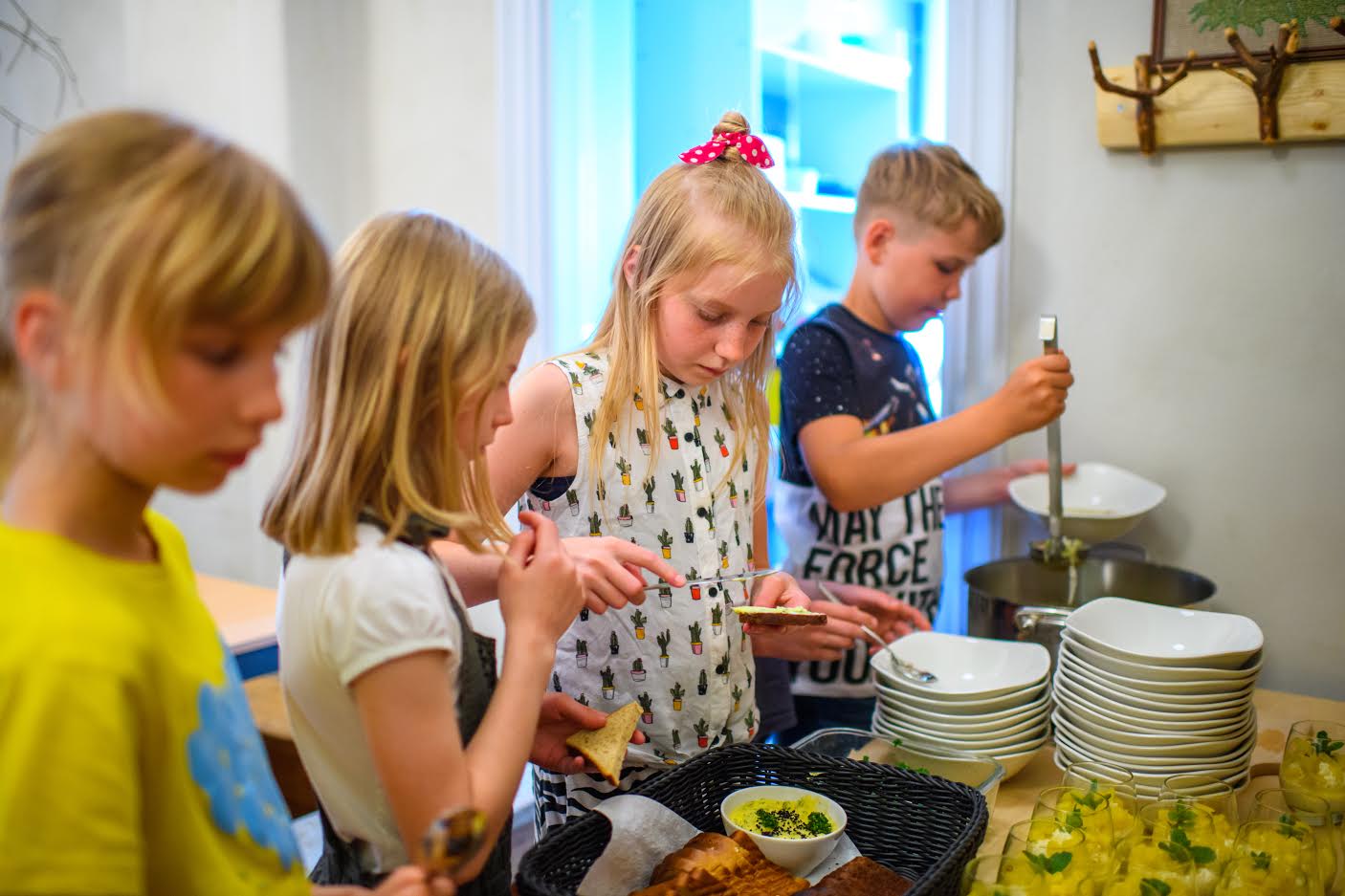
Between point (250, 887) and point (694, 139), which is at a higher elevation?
point (694, 139)

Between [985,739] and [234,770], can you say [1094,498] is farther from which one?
[234,770]

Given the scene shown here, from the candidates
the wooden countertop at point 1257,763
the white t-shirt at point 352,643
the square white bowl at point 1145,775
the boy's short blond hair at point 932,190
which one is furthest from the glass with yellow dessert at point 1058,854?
the boy's short blond hair at point 932,190

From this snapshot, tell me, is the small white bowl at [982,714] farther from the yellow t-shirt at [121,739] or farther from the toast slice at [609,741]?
the yellow t-shirt at [121,739]

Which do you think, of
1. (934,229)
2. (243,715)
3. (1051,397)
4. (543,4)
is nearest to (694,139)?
(543,4)

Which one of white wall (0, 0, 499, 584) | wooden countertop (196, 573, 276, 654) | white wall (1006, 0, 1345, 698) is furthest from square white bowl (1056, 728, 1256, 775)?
white wall (0, 0, 499, 584)

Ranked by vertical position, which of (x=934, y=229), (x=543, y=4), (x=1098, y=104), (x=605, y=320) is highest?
(x=543, y=4)

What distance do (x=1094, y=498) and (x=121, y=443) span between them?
1.79m

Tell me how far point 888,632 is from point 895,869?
587mm

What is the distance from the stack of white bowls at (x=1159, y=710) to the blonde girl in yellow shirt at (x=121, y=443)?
107cm

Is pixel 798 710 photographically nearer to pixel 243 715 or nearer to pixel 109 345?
→ pixel 243 715

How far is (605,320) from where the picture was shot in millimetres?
1444

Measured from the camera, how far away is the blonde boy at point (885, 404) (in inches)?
69.2

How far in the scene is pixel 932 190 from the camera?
1.86 metres

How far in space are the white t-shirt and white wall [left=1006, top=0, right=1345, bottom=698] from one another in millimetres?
1587
